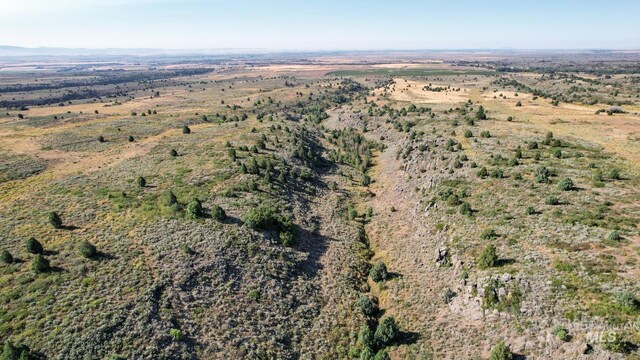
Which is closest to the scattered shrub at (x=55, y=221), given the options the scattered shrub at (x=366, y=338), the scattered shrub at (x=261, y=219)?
the scattered shrub at (x=261, y=219)

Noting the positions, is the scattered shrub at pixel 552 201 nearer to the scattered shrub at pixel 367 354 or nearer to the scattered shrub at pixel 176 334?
the scattered shrub at pixel 367 354

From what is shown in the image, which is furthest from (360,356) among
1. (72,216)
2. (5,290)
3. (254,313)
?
(72,216)

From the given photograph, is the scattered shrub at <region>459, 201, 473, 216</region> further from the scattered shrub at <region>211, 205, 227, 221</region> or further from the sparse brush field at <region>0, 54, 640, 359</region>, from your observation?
the scattered shrub at <region>211, 205, 227, 221</region>

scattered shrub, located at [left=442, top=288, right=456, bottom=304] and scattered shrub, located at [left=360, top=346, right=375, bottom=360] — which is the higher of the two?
scattered shrub, located at [left=442, top=288, right=456, bottom=304]

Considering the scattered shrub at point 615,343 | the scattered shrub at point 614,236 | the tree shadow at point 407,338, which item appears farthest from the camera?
the scattered shrub at point 614,236

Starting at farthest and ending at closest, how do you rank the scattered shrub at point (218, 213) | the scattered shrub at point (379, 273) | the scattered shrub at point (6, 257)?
the scattered shrub at point (218, 213)
the scattered shrub at point (379, 273)
the scattered shrub at point (6, 257)

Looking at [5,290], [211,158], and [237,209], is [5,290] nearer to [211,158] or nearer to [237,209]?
[237,209]

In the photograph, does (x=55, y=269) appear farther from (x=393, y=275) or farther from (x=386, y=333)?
(x=393, y=275)

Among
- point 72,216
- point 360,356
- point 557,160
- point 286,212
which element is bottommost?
point 360,356

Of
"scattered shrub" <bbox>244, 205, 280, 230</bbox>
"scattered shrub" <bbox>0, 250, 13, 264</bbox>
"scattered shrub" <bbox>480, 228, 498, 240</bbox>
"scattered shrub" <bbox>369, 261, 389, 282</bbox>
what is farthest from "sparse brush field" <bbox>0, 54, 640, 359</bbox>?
"scattered shrub" <bbox>480, 228, 498, 240</bbox>
